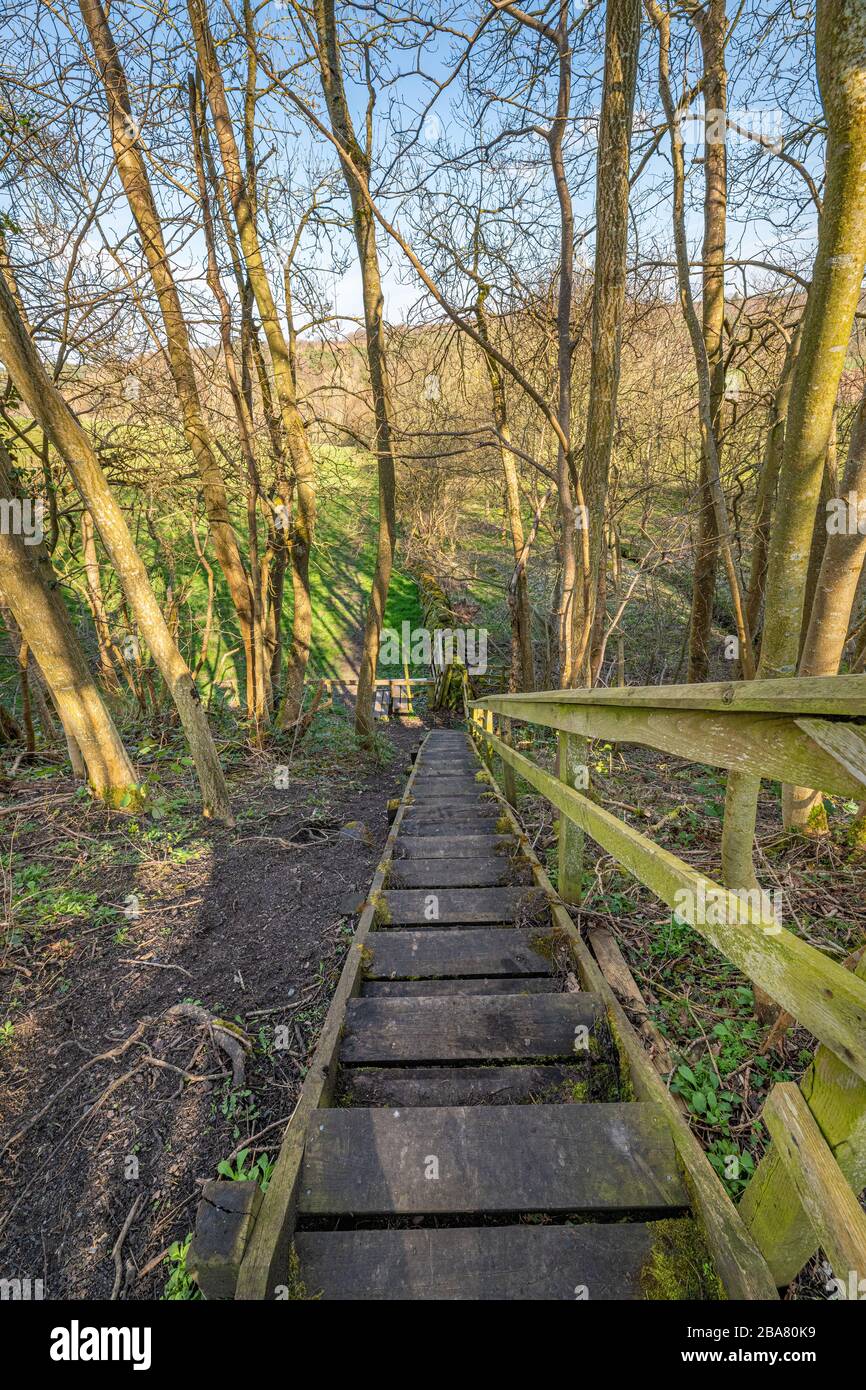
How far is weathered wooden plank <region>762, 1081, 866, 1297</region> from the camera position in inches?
35.0

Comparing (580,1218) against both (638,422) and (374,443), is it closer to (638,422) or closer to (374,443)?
(374,443)

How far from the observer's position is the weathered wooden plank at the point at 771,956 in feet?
2.95

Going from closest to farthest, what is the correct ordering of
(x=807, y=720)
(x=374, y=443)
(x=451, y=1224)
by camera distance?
(x=807, y=720), (x=451, y=1224), (x=374, y=443)

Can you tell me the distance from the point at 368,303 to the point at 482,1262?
869cm

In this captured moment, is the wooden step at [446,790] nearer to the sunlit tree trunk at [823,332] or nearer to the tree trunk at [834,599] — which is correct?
the tree trunk at [834,599]

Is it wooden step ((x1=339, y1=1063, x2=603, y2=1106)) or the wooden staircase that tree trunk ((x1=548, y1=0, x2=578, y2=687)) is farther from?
wooden step ((x1=339, y1=1063, x2=603, y2=1106))

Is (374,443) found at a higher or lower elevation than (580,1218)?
higher

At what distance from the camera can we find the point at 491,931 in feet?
9.10

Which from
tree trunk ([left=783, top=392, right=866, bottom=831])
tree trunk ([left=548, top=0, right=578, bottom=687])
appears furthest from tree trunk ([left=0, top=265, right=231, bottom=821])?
tree trunk ([left=783, top=392, right=866, bottom=831])

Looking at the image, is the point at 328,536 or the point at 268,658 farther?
the point at 328,536

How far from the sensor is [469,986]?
2449mm
